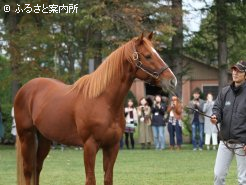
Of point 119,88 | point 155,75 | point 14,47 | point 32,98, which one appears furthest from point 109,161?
point 14,47

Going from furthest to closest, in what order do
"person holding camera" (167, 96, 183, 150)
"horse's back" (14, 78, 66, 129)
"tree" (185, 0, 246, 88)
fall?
"tree" (185, 0, 246, 88) < "person holding camera" (167, 96, 183, 150) < "horse's back" (14, 78, 66, 129)

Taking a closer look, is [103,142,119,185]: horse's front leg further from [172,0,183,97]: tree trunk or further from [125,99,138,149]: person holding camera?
[172,0,183,97]: tree trunk

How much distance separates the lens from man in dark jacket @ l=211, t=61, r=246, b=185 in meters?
7.36

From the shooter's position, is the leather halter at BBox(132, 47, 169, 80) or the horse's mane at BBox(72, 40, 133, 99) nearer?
the leather halter at BBox(132, 47, 169, 80)

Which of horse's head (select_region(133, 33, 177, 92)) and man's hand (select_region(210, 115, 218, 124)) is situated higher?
horse's head (select_region(133, 33, 177, 92))

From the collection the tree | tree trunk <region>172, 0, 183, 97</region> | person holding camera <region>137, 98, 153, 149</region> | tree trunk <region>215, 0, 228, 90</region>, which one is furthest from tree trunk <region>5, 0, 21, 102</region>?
tree trunk <region>215, 0, 228, 90</region>

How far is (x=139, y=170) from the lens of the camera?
43.3 feet

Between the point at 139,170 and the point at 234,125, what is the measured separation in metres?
6.04

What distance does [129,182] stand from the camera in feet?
35.3

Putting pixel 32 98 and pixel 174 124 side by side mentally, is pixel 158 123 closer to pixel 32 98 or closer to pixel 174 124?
pixel 174 124

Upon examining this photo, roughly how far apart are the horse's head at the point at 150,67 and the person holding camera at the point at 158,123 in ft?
43.9

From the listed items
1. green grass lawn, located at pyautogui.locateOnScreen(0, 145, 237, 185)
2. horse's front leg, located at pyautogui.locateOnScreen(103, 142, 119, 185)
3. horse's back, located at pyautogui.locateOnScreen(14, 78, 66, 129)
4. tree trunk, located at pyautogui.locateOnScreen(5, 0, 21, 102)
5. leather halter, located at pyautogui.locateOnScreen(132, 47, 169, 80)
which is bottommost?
green grass lawn, located at pyautogui.locateOnScreen(0, 145, 237, 185)

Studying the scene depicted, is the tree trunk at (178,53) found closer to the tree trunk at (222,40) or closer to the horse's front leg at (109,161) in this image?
the tree trunk at (222,40)

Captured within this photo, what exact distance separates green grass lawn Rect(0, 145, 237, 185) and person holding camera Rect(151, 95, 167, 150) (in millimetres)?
2883
